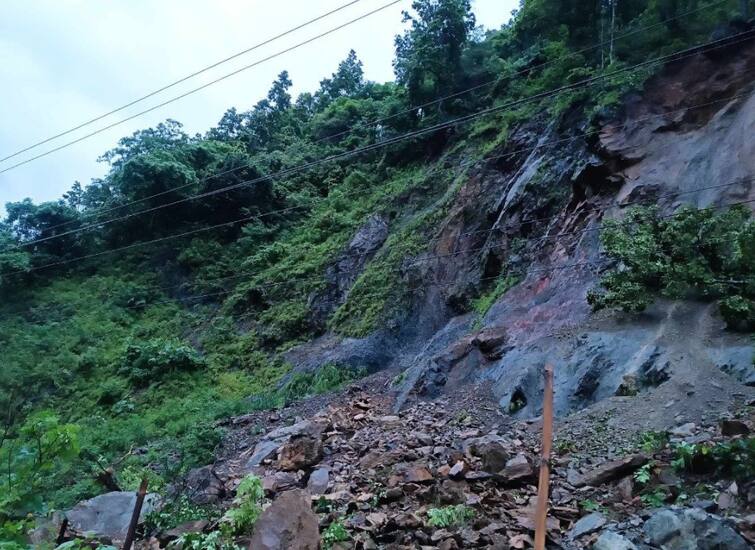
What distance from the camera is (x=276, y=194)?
2545 centimetres

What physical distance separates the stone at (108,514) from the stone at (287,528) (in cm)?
313

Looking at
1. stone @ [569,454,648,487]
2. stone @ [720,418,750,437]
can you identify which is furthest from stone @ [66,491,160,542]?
stone @ [720,418,750,437]

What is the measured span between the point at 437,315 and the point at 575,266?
4.71m

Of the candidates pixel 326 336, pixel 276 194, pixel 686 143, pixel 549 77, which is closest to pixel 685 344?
pixel 686 143

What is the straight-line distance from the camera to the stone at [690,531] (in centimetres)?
389

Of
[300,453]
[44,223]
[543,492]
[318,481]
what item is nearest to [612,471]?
[543,492]

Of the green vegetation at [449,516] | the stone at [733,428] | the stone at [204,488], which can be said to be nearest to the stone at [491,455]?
the green vegetation at [449,516]

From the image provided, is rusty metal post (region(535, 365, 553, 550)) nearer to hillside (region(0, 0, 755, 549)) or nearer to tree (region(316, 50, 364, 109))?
hillside (region(0, 0, 755, 549))

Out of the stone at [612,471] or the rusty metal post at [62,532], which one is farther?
the stone at [612,471]

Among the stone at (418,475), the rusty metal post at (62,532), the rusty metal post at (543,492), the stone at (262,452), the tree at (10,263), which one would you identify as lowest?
the stone at (262,452)

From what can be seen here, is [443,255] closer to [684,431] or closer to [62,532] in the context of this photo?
[684,431]

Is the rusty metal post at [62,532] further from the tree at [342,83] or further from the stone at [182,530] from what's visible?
the tree at [342,83]

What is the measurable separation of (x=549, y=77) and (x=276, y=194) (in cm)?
1418

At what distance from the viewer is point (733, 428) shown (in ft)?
18.2
